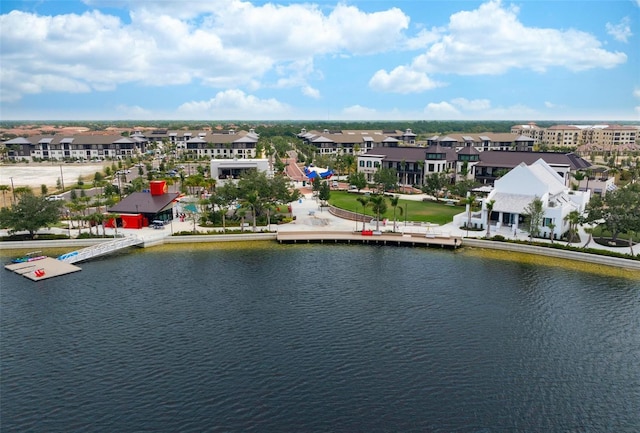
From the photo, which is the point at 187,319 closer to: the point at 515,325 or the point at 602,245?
the point at 515,325

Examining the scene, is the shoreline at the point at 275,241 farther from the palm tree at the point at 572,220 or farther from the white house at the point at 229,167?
the white house at the point at 229,167

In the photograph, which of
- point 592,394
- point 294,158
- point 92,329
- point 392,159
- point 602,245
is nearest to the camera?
point 592,394

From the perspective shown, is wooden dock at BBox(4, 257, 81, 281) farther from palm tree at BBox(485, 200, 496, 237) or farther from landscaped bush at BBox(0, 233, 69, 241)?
palm tree at BBox(485, 200, 496, 237)

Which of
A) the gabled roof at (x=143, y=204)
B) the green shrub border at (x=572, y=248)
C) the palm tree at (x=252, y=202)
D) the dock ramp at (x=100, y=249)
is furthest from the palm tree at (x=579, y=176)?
the dock ramp at (x=100, y=249)

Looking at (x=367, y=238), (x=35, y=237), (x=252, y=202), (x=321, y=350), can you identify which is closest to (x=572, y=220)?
(x=367, y=238)

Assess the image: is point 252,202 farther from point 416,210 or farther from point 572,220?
point 572,220

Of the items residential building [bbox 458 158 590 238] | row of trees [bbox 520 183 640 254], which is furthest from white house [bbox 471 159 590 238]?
row of trees [bbox 520 183 640 254]

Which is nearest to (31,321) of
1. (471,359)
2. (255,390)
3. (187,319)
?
(187,319)
